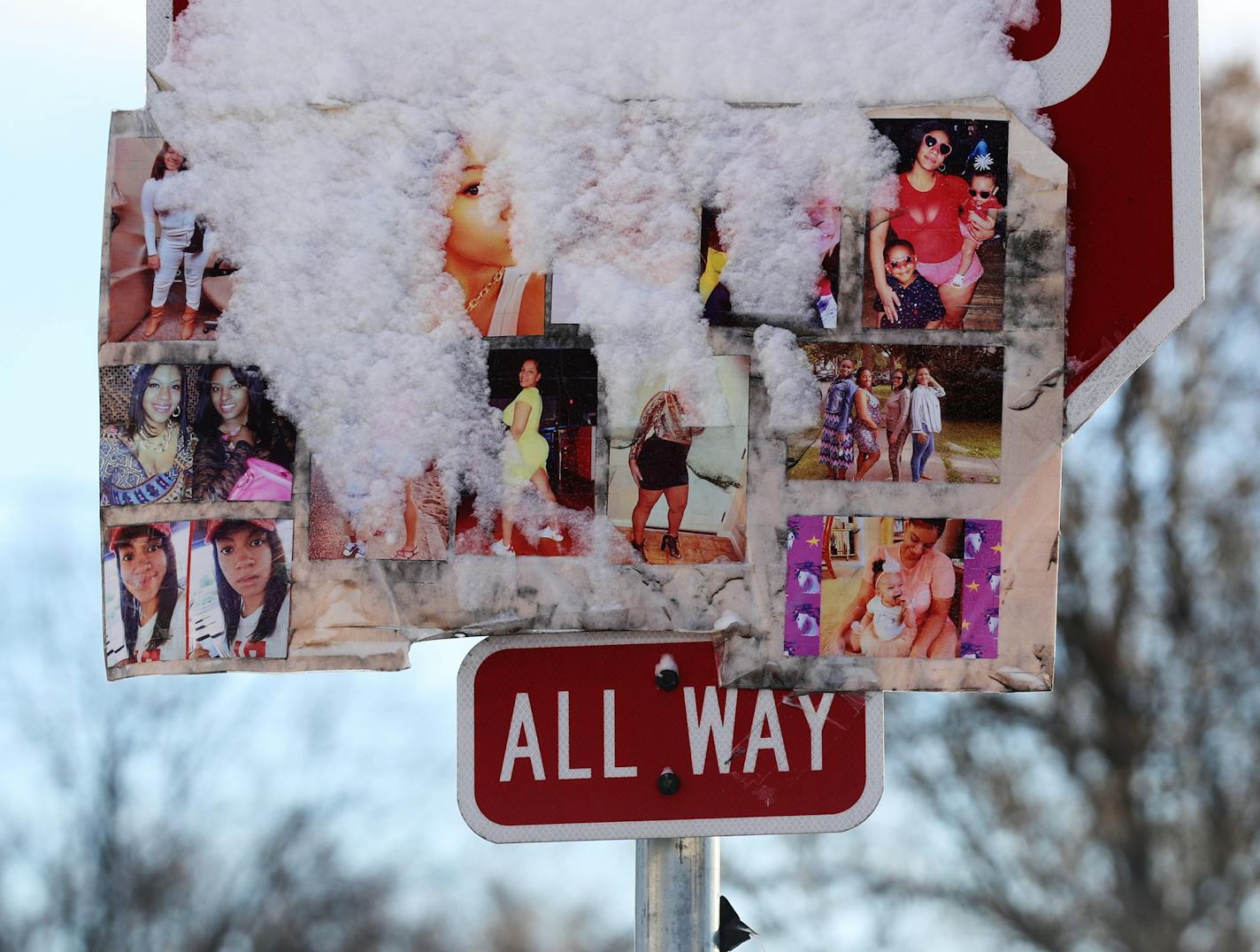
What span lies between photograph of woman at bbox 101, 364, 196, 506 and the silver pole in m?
0.72

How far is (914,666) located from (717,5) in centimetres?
81

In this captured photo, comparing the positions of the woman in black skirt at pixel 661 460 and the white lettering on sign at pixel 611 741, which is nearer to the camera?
the woman in black skirt at pixel 661 460

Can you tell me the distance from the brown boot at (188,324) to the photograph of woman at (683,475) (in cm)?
52

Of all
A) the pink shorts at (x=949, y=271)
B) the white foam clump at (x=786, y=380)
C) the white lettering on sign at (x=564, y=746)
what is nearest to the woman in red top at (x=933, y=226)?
the pink shorts at (x=949, y=271)

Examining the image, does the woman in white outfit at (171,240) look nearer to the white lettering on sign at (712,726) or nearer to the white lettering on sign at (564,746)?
the white lettering on sign at (564,746)

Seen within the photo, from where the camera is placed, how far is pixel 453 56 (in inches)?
77.9

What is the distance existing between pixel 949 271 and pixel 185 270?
2.94ft

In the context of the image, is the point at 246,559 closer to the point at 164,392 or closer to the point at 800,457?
the point at 164,392

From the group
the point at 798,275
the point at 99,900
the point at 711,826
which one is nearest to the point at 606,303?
the point at 798,275

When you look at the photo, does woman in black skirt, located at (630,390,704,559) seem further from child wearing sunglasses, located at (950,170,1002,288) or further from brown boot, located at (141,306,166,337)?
brown boot, located at (141,306,166,337)

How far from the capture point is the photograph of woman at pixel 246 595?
6.38ft

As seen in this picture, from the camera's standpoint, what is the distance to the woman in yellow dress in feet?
6.31

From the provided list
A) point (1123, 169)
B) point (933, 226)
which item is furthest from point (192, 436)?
point (1123, 169)

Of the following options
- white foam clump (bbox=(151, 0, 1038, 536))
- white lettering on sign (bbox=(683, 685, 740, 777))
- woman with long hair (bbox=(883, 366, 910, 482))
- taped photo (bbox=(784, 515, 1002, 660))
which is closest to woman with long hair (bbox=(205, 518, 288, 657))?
white foam clump (bbox=(151, 0, 1038, 536))
